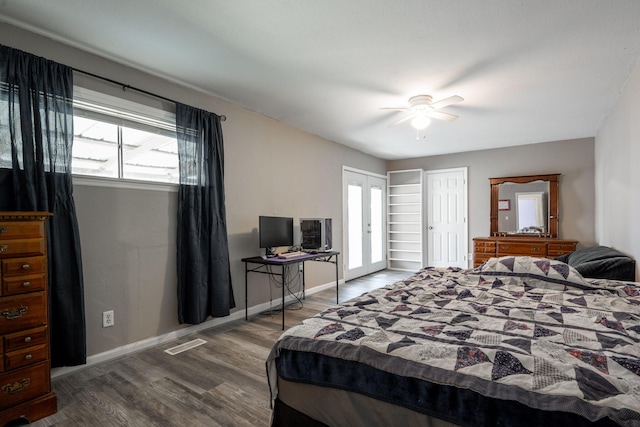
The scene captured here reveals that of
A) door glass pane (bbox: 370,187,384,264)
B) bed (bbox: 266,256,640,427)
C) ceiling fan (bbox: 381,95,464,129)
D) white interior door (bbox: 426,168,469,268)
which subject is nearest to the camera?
bed (bbox: 266,256,640,427)

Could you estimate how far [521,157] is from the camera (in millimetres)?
5609

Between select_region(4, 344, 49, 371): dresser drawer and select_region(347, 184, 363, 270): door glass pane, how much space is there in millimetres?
4369

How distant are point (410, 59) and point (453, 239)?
14.8 feet

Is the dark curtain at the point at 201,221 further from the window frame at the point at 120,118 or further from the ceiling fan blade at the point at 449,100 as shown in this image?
the ceiling fan blade at the point at 449,100

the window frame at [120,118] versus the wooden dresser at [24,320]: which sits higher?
the window frame at [120,118]

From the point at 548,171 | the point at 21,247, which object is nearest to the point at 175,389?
the point at 21,247

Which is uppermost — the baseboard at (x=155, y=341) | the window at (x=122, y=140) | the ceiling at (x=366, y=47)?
the ceiling at (x=366, y=47)

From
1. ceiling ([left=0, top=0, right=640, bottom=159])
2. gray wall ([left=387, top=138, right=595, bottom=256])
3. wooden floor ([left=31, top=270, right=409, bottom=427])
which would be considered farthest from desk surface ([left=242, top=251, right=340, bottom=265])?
gray wall ([left=387, top=138, right=595, bottom=256])

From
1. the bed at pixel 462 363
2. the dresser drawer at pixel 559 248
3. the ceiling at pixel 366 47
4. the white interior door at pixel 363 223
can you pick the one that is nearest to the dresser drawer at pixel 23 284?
the bed at pixel 462 363

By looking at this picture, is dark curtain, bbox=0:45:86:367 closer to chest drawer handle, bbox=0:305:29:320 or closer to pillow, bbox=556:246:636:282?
chest drawer handle, bbox=0:305:29:320

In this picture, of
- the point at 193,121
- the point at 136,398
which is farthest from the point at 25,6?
the point at 136,398

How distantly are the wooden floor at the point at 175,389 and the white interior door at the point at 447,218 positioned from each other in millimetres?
4418

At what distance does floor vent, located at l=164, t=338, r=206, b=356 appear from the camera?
2.78 m

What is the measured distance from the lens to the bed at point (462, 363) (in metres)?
1.02
